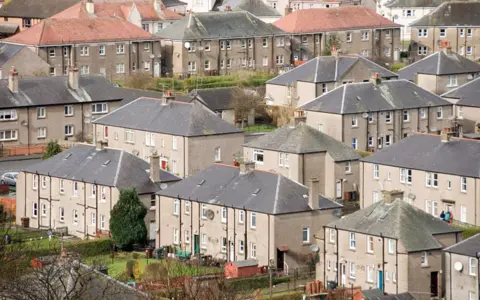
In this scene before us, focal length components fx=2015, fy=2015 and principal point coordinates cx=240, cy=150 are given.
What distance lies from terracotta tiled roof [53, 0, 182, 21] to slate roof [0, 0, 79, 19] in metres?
4.05

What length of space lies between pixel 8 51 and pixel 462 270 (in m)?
56.0

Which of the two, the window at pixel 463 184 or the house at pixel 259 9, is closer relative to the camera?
the window at pixel 463 184

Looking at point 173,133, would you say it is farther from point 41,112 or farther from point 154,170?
point 41,112

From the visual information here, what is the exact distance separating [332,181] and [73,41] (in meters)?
37.3

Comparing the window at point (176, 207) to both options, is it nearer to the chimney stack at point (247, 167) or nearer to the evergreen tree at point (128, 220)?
the evergreen tree at point (128, 220)

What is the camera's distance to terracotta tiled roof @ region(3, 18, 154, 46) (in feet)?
433

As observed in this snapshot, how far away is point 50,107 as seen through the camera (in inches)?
4528

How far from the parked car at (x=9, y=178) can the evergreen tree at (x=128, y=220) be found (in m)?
13.4

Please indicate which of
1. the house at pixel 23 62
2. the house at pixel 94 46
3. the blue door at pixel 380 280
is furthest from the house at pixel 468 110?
the blue door at pixel 380 280

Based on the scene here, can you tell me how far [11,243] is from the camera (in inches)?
3388

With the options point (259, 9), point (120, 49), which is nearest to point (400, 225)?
point (120, 49)

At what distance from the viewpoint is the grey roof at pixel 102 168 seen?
94625 mm

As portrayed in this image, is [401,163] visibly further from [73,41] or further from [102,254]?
[73,41]

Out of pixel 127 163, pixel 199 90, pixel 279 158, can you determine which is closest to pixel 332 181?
pixel 279 158
